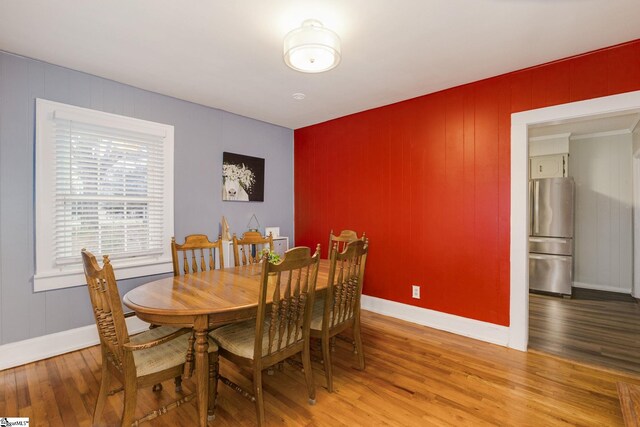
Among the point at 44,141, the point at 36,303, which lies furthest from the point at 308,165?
the point at 36,303

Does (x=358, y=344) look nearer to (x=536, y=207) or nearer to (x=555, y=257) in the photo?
(x=555, y=257)

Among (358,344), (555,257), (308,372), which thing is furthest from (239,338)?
(555,257)

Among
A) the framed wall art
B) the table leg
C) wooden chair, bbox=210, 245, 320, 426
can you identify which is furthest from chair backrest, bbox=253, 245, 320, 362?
the framed wall art

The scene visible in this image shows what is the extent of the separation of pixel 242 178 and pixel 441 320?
9.63 ft

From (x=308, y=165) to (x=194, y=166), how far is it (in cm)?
164

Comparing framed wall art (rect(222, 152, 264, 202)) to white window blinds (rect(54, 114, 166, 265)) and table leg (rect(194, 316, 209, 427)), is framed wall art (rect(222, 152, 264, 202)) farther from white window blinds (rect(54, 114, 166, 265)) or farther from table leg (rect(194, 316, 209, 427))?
table leg (rect(194, 316, 209, 427))

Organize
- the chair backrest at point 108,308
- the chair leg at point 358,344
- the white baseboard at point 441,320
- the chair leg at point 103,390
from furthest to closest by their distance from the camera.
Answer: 1. the white baseboard at point 441,320
2. the chair leg at point 358,344
3. the chair leg at point 103,390
4. the chair backrest at point 108,308

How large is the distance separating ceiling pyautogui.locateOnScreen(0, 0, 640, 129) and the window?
48 cm

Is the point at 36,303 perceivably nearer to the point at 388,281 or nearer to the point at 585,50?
the point at 388,281

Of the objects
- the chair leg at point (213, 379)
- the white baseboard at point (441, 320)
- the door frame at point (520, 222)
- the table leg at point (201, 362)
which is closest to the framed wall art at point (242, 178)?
the white baseboard at point (441, 320)

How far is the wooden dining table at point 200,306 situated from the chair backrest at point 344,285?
106 mm

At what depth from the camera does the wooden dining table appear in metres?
1.62

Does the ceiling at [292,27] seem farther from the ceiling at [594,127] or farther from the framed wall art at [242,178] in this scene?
the ceiling at [594,127]

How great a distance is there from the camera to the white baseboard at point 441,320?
9.40 feet
